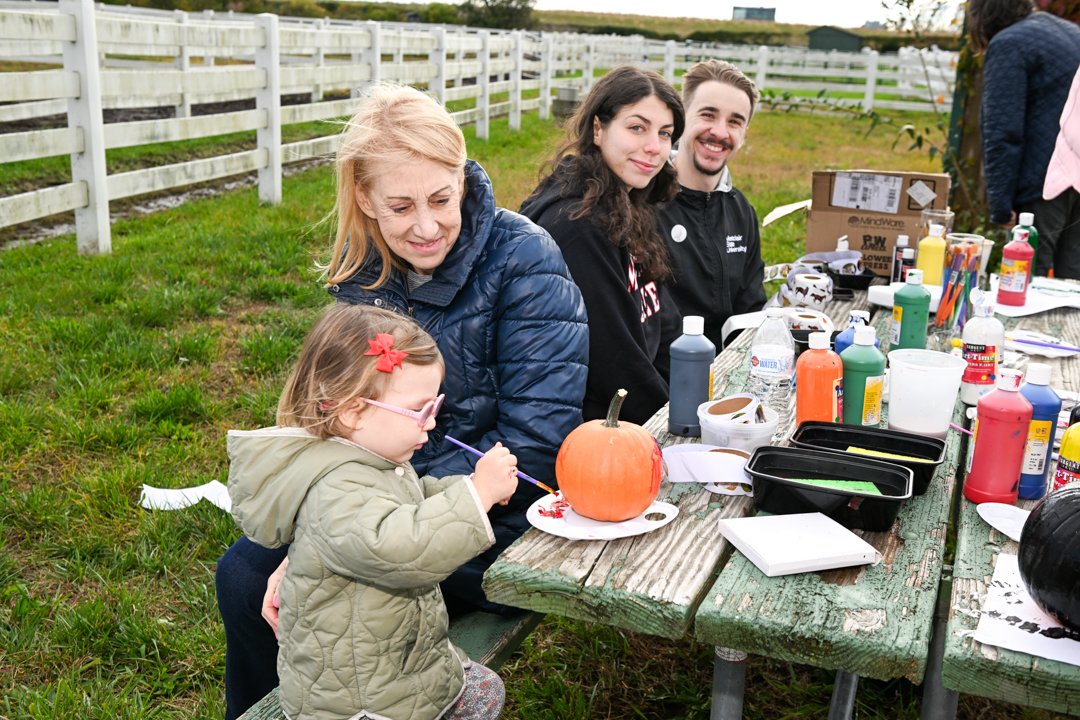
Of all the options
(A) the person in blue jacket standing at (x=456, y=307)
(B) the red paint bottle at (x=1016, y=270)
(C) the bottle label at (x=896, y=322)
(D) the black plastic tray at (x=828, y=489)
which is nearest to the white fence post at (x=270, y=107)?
(B) the red paint bottle at (x=1016, y=270)

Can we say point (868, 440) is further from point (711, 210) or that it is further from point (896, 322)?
point (711, 210)

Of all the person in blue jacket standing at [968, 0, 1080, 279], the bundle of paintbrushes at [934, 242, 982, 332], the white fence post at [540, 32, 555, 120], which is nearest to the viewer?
the bundle of paintbrushes at [934, 242, 982, 332]

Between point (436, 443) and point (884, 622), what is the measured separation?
1335 millimetres

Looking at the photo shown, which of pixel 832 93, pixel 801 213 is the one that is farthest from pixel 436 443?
pixel 832 93

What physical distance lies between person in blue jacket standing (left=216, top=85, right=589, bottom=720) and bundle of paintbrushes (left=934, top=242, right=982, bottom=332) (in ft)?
5.62

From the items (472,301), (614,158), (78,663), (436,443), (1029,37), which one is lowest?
(78,663)

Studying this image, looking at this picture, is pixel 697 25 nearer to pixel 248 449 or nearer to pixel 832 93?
pixel 832 93

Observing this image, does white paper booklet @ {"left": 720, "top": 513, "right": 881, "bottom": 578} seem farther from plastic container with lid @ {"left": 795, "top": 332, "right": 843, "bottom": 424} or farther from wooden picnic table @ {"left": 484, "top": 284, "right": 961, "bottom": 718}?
plastic container with lid @ {"left": 795, "top": 332, "right": 843, "bottom": 424}

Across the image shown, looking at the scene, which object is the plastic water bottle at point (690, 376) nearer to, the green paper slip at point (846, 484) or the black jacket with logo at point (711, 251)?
the green paper slip at point (846, 484)

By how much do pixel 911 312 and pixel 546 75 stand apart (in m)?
18.8

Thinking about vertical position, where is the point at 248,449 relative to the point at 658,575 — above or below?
above

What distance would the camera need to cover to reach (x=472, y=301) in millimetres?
2664

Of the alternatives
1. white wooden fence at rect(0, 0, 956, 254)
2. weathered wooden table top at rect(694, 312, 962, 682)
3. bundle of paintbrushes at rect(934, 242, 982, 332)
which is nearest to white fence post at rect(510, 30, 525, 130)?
white wooden fence at rect(0, 0, 956, 254)

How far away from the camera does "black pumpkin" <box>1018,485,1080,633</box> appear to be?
1665 millimetres
